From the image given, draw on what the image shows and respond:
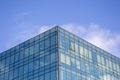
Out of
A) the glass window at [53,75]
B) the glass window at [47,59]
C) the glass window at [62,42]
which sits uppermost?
the glass window at [62,42]

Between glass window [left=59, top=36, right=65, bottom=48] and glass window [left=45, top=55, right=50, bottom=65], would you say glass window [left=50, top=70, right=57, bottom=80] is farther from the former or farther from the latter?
glass window [left=59, top=36, right=65, bottom=48]

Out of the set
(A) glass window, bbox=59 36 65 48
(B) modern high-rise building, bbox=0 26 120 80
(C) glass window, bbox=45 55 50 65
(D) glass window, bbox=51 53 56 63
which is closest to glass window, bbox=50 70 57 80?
(B) modern high-rise building, bbox=0 26 120 80

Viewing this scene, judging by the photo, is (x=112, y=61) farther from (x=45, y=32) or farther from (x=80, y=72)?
(x=45, y=32)

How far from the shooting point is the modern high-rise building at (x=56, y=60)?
55.4 meters

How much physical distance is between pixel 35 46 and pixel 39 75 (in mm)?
6475

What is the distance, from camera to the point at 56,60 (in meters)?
54.6

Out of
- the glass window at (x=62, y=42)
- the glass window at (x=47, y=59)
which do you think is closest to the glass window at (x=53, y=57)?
the glass window at (x=47, y=59)

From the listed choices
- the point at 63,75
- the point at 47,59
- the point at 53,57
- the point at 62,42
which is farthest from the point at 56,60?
the point at 62,42

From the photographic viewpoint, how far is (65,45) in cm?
5734

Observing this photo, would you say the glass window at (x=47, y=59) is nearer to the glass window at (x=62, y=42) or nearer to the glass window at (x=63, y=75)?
the glass window at (x=62, y=42)

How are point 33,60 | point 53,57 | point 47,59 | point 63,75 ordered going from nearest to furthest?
point 63,75, point 53,57, point 47,59, point 33,60

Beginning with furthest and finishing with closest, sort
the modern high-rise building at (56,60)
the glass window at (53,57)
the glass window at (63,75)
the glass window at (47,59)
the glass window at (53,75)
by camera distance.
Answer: the glass window at (47,59) < the modern high-rise building at (56,60) < the glass window at (53,57) < the glass window at (63,75) < the glass window at (53,75)

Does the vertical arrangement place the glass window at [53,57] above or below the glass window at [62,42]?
below

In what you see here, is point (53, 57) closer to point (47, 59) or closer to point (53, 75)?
point (47, 59)
